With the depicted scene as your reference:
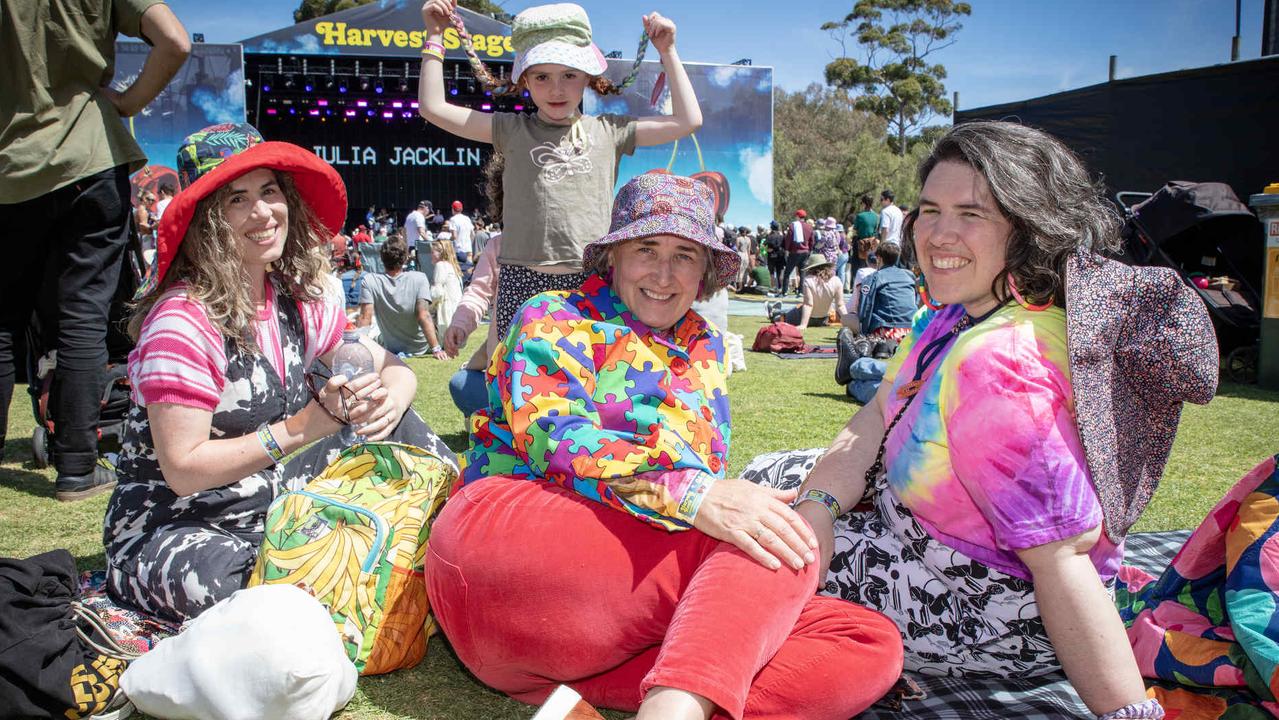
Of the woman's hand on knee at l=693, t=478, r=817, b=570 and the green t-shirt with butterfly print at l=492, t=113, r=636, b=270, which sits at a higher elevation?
the green t-shirt with butterfly print at l=492, t=113, r=636, b=270

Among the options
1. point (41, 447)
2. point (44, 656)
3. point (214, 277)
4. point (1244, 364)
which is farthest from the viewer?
point (1244, 364)

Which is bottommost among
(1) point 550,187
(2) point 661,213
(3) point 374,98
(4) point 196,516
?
(4) point 196,516

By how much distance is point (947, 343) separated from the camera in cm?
216

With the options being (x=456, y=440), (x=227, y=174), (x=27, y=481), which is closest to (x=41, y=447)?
(x=27, y=481)

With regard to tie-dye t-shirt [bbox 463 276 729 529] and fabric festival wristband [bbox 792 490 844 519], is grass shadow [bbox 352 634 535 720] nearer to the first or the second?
tie-dye t-shirt [bbox 463 276 729 529]

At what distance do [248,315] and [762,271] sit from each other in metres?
20.2

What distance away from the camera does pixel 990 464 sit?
180 centimetres

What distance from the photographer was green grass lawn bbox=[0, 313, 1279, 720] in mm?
2260

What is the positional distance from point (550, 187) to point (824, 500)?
6.58ft

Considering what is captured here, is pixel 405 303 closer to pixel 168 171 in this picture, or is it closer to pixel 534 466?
pixel 534 466

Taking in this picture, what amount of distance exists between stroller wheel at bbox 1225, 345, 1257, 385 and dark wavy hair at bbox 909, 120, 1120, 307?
7.58 meters

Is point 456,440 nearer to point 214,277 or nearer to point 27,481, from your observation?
point 27,481

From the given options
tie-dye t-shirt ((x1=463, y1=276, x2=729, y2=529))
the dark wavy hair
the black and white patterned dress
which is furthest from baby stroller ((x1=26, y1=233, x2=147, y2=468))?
the dark wavy hair

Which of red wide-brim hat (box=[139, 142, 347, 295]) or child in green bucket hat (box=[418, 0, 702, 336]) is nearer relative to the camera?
red wide-brim hat (box=[139, 142, 347, 295])
